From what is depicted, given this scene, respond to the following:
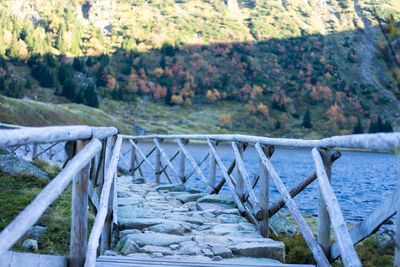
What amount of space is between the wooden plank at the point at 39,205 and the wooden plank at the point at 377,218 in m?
2.05

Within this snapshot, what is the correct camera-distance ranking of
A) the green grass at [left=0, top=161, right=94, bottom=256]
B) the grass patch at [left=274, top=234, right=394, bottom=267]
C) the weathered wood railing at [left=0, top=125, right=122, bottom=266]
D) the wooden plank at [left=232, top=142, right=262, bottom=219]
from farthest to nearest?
1. the green grass at [left=0, top=161, right=94, bottom=256]
2. the wooden plank at [left=232, top=142, right=262, bottom=219]
3. the grass patch at [left=274, top=234, right=394, bottom=267]
4. the weathered wood railing at [left=0, top=125, right=122, bottom=266]

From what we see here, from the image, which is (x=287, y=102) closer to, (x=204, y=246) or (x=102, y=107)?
(x=102, y=107)

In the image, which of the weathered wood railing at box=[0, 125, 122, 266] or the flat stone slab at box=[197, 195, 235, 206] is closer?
the weathered wood railing at box=[0, 125, 122, 266]

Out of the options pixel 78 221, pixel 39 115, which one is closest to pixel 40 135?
pixel 78 221

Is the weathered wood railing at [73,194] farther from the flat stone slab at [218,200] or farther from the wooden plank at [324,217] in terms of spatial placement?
the flat stone slab at [218,200]

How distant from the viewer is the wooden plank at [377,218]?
3.08m

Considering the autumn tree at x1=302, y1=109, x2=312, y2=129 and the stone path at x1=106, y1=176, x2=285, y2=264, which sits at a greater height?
the stone path at x1=106, y1=176, x2=285, y2=264

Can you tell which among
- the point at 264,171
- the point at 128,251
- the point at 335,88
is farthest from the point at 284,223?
the point at 335,88

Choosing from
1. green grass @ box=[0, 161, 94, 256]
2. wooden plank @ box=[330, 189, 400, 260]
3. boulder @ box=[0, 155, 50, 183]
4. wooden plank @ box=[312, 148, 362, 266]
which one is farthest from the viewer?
boulder @ box=[0, 155, 50, 183]

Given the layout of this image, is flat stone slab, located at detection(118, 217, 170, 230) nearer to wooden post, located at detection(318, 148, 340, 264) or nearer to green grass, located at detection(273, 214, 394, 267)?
green grass, located at detection(273, 214, 394, 267)

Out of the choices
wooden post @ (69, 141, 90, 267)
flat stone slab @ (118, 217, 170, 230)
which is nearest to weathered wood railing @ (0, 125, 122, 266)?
wooden post @ (69, 141, 90, 267)

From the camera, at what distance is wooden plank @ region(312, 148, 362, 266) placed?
3318mm

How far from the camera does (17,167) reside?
12.1 m

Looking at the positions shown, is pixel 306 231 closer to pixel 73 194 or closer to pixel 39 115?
pixel 73 194
